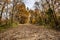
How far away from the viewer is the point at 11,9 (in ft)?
72.5

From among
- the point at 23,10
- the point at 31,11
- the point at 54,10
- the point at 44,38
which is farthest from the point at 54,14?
the point at 31,11

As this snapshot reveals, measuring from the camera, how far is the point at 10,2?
21.4 m

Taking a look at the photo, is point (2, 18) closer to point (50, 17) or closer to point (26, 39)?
point (50, 17)

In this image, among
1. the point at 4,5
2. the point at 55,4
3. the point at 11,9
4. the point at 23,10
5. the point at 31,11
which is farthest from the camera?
the point at 31,11

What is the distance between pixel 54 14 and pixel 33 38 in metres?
9.16

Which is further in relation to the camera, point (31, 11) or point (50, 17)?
point (31, 11)

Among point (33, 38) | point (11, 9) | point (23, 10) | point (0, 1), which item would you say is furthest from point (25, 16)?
point (33, 38)

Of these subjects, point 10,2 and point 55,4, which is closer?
point 55,4

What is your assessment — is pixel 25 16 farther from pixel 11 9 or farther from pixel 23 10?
pixel 11 9

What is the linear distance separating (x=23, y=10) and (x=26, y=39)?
69.7 ft

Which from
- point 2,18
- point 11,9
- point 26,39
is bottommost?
point 26,39

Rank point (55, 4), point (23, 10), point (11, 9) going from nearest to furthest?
point (55, 4) → point (11, 9) → point (23, 10)

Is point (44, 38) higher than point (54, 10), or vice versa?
point (54, 10)

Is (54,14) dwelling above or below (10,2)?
below
